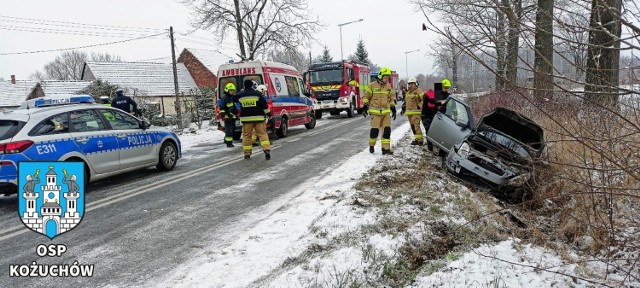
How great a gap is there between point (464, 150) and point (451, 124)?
1301 mm

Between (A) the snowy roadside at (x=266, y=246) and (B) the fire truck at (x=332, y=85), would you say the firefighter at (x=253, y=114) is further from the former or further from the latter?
(B) the fire truck at (x=332, y=85)

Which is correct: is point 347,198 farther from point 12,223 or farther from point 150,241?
point 12,223

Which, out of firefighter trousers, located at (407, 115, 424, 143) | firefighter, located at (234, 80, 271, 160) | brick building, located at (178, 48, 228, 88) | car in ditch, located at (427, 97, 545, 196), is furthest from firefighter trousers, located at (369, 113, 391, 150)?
brick building, located at (178, 48, 228, 88)

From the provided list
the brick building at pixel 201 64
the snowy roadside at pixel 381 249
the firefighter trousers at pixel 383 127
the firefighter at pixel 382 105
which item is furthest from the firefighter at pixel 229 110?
the brick building at pixel 201 64

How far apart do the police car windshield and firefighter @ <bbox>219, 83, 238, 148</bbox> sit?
33.4 ft

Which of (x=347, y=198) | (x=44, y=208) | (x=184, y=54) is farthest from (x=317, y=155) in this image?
(x=184, y=54)

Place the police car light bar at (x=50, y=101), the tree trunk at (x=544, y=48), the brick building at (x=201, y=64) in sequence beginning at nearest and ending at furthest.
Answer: the tree trunk at (x=544, y=48) → the police car light bar at (x=50, y=101) → the brick building at (x=201, y=64)

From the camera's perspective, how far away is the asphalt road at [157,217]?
3.82 metres

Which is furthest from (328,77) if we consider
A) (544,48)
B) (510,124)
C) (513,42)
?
(544,48)

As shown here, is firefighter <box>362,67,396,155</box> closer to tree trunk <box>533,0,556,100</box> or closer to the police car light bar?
the police car light bar

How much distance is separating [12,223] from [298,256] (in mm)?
3816

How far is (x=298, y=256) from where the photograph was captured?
A: 3.79 metres

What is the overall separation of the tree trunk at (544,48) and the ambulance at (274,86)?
1030 cm

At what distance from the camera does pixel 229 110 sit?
11.4 meters
